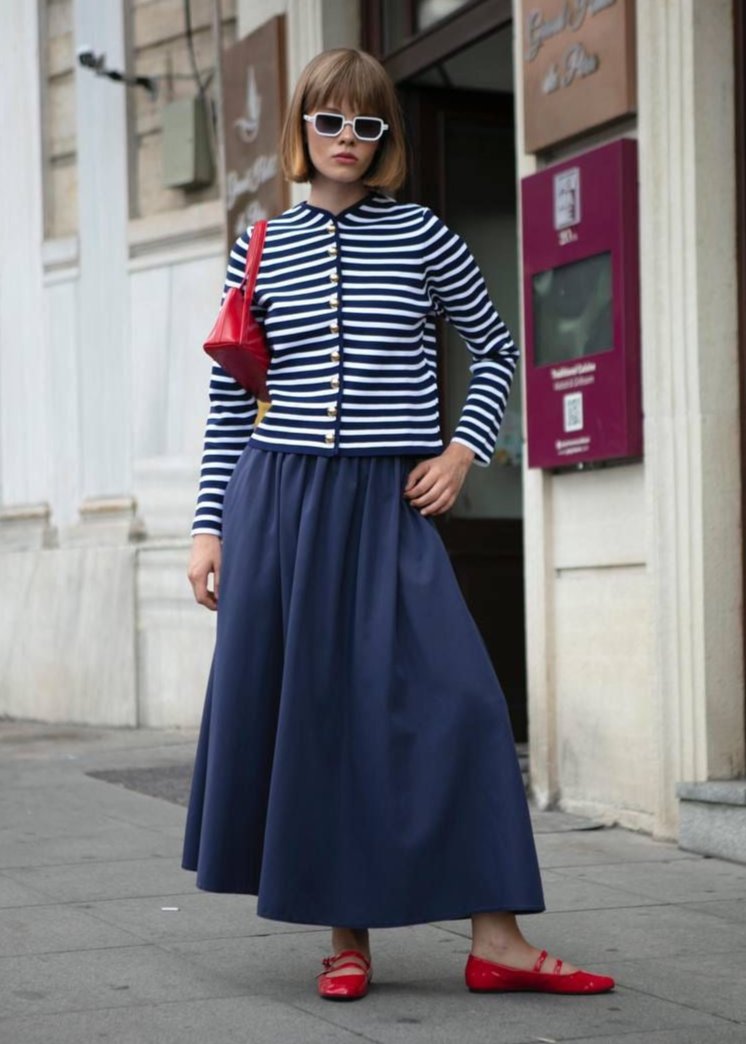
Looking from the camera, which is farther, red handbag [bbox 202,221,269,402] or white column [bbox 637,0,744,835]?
white column [bbox 637,0,744,835]

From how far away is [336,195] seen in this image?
4.14 m

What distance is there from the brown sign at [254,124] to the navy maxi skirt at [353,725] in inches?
209

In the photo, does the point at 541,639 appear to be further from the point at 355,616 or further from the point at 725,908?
the point at 355,616

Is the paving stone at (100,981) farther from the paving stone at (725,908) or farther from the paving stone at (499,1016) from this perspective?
the paving stone at (725,908)

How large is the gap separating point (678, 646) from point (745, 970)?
6.69ft

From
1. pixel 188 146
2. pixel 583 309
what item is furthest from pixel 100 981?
pixel 188 146

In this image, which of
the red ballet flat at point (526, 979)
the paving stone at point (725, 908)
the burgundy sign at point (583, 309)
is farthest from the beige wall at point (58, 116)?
the red ballet flat at point (526, 979)

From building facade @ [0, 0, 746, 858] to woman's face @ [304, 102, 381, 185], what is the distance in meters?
2.35

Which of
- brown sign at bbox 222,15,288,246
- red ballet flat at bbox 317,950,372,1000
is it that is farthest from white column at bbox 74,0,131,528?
red ballet flat at bbox 317,950,372,1000

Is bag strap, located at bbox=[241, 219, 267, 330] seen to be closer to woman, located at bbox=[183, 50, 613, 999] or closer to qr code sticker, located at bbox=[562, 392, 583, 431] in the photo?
woman, located at bbox=[183, 50, 613, 999]

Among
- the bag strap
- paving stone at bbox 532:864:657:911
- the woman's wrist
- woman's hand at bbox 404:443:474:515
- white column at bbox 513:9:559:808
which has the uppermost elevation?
the bag strap

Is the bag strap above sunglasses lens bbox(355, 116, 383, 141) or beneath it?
beneath

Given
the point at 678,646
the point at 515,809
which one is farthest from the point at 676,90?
the point at 515,809

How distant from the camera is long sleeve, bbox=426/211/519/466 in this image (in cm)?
411
